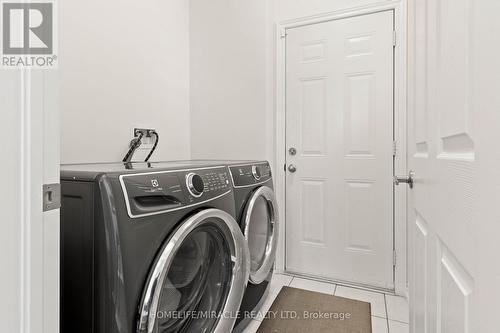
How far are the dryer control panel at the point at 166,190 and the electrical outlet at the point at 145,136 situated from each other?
106cm

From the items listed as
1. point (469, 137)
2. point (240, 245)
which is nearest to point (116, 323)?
point (240, 245)

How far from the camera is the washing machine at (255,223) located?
1.48 metres

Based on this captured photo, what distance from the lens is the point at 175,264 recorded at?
1085 mm

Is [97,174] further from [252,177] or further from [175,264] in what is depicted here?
[252,177]

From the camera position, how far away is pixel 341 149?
7.00 feet

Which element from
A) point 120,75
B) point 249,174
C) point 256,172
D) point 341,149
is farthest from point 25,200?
point 341,149

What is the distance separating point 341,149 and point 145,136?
1.48m

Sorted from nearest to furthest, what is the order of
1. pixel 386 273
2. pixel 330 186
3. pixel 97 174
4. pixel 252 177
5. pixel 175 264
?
1. pixel 97 174
2. pixel 175 264
3. pixel 252 177
4. pixel 386 273
5. pixel 330 186

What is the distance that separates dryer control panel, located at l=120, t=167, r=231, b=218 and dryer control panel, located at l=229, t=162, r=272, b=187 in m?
0.29

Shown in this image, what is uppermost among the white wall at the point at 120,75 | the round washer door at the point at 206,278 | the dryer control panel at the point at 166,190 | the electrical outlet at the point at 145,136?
the white wall at the point at 120,75

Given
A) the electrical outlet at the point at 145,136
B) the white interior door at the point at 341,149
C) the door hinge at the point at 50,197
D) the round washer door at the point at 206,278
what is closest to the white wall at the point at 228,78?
the white interior door at the point at 341,149

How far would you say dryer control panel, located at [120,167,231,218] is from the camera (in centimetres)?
84

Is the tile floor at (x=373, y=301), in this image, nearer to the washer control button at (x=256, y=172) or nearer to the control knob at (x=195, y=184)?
the washer control button at (x=256, y=172)

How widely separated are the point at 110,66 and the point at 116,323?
1.62 metres
